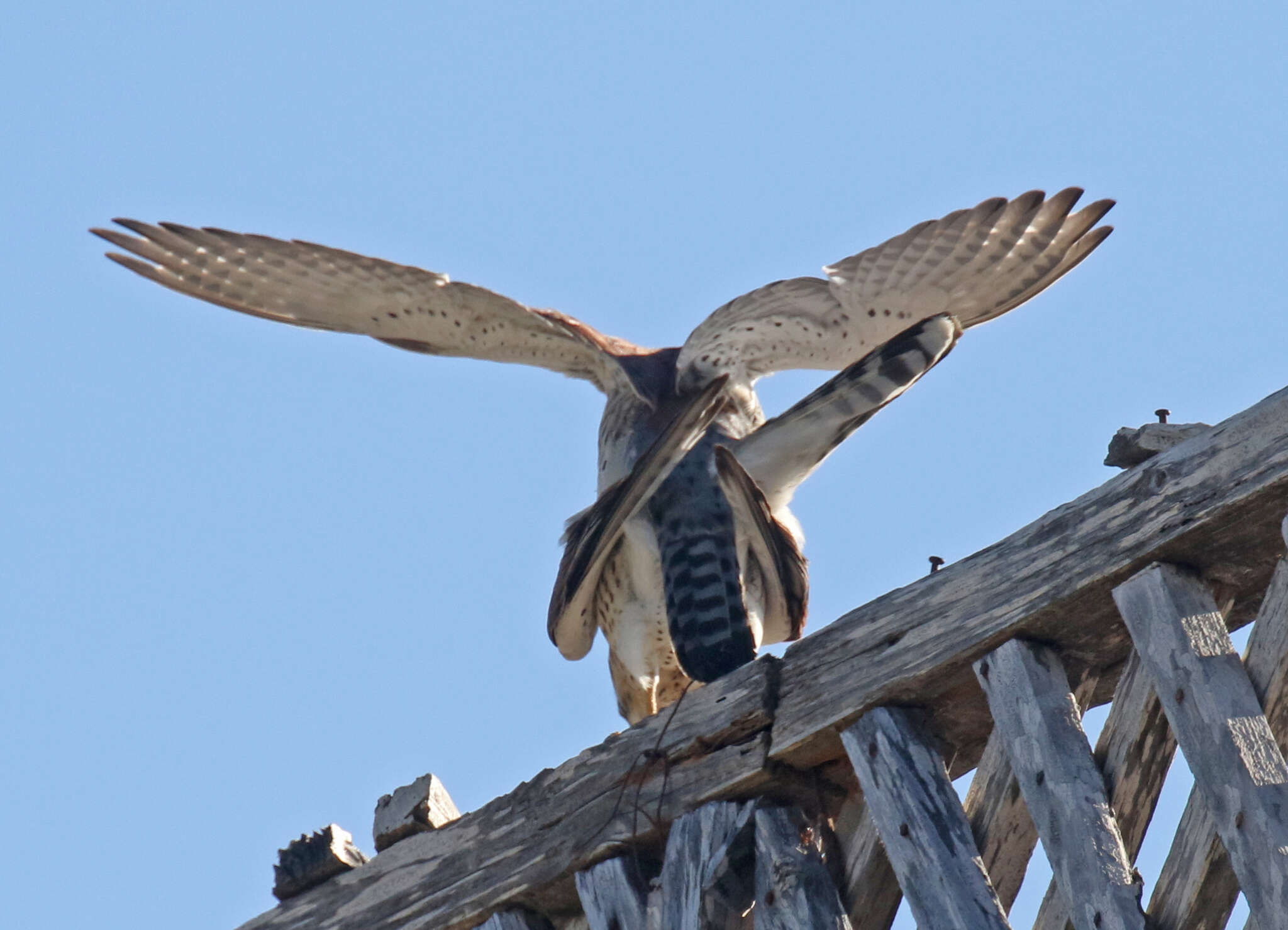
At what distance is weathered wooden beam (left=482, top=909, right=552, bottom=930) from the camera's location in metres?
2.81

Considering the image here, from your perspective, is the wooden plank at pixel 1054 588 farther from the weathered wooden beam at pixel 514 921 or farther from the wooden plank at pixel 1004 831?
the weathered wooden beam at pixel 514 921

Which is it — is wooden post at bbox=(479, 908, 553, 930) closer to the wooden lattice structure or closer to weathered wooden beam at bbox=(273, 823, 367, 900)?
the wooden lattice structure

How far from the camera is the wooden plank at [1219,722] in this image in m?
1.93

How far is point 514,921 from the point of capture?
281cm

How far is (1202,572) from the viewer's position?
7.58 ft

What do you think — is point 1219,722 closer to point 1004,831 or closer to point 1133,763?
point 1133,763

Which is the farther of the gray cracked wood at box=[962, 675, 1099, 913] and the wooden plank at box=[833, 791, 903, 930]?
the wooden plank at box=[833, 791, 903, 930]

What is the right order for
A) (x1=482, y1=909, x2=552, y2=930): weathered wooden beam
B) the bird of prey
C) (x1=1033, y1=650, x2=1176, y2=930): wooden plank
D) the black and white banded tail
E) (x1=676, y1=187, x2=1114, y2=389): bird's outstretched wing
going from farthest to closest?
→ (x1=676, y1=187, x2=1114, y2=389): bird's outstretched wing
the bird of prey
the black and white banded tail
(x1=482, y1=909, x2=552, y2=930): weathered wooden beam
(x1=1033, y1=650, x2=1176, y2=930): wooden plank

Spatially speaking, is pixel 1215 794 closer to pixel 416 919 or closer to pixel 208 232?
pixel 416 919

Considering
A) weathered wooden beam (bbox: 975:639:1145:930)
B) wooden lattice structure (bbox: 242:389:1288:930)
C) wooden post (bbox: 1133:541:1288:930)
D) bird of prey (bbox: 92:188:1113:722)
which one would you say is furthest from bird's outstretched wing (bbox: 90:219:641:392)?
wooden post (bbox: 1133:541:1288:930)

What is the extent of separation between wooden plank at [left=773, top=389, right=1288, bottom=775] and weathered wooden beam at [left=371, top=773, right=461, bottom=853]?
2.37ft

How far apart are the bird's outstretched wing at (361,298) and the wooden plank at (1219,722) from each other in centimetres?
280

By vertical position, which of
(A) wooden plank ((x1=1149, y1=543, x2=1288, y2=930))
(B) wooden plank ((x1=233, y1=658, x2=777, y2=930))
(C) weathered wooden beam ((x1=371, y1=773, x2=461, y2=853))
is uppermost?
(C) weathered wooden beam ((x1=371, y1=773, x2=461, y2=853))

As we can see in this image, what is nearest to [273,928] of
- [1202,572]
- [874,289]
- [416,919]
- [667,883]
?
[416,919]
